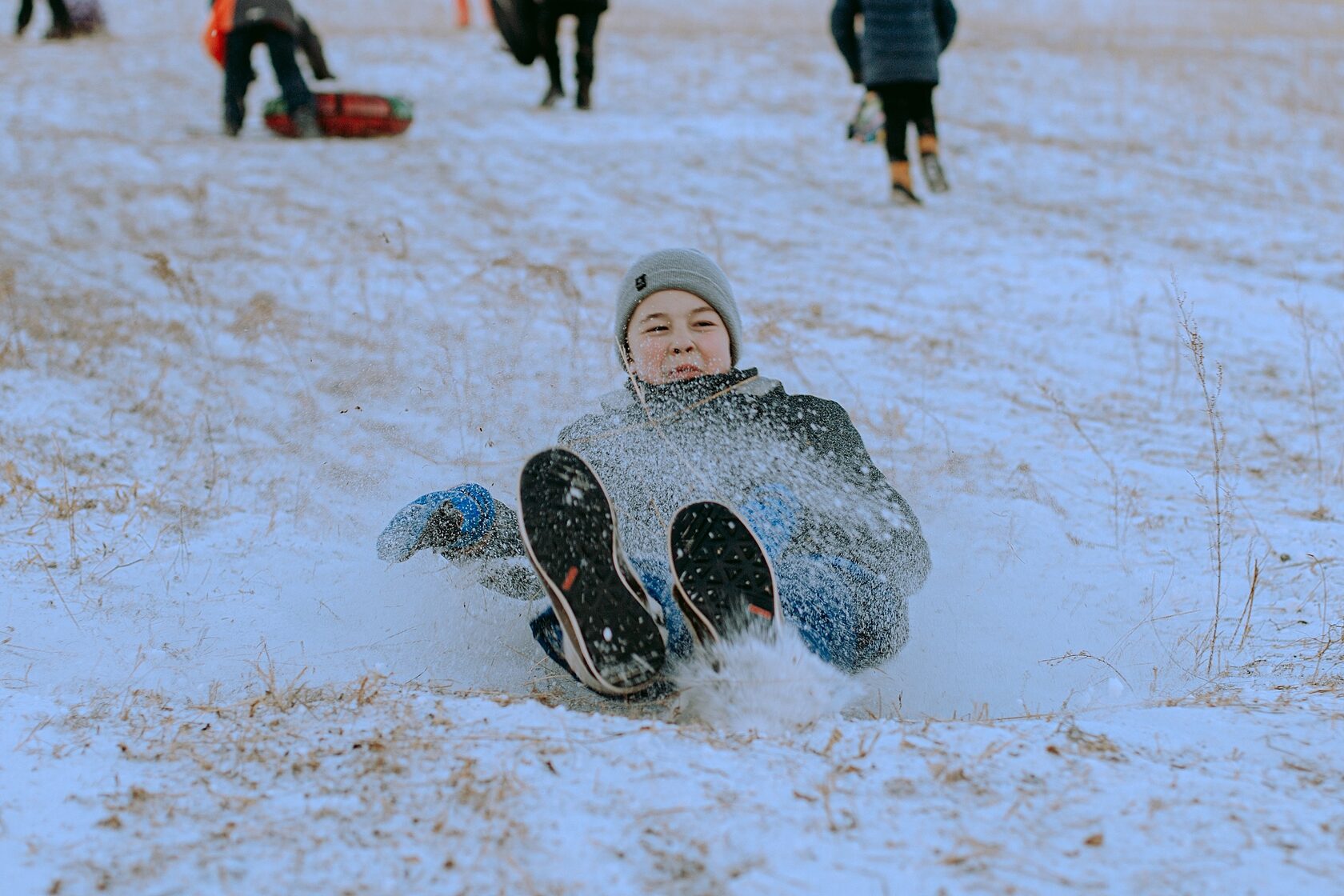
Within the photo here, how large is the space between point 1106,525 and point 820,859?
2.04 m

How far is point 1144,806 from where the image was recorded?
1.48 m

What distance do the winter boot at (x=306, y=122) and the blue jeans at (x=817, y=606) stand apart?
6.49 metres

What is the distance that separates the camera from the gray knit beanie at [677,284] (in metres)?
2.73

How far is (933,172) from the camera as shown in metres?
6.59

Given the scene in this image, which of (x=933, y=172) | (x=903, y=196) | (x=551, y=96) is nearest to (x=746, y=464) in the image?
(x=933, y=172)

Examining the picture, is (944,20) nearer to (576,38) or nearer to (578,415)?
(576,38)

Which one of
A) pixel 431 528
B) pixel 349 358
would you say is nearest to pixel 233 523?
pixel 431 528

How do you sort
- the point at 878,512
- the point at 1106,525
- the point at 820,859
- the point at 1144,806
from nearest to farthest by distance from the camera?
the point at 820,859 < the point at 1144,806 < the point at 878,512 < the point at 1106,525

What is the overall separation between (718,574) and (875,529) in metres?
0.56

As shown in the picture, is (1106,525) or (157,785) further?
(1106,525)

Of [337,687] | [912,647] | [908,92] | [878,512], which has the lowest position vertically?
[912,647]

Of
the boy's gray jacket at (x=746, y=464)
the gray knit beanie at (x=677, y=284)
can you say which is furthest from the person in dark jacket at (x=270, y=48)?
the boy's gray jacket at (x=746, y=464)

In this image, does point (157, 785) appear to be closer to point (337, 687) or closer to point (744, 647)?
point (337, 687)

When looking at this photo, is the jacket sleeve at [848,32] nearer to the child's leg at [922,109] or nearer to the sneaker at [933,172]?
the child's leg at [922,109]
